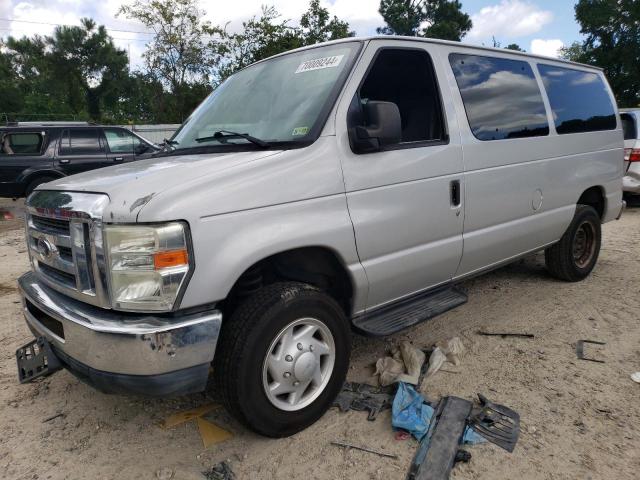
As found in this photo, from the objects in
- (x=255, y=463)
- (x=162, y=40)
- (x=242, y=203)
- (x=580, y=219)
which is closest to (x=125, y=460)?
(x=255, y=463)

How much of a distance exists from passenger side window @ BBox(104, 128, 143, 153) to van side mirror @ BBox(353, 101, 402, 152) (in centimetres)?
965

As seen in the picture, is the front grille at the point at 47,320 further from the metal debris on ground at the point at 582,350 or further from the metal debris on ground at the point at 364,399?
the metal debris on ground at the point at 582,350

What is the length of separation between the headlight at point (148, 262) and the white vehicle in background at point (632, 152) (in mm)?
8699

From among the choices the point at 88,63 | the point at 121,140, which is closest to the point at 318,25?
the point at 121,140

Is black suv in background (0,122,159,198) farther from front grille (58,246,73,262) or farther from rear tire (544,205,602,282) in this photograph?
rear tire (544,205,602,282)

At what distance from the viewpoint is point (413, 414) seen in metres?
2.66

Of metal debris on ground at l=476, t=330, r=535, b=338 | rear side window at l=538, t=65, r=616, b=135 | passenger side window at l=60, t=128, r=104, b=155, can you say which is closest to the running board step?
metal debris on ground at l=476, t=330, r=535, b=338

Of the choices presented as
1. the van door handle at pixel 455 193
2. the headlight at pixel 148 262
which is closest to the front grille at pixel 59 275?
the headlight at pixel 148 262

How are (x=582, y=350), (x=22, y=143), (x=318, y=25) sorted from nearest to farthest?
(x=582, y=350), (x=22, y=143), (x=318, y=25)

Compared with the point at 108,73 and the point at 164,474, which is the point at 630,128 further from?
the point at 108,73

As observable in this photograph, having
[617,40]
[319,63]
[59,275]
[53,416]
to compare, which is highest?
[617,40]

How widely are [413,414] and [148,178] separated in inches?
73.5

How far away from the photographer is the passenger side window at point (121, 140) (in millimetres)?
11202

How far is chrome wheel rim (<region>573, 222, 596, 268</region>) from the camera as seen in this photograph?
193 inches
